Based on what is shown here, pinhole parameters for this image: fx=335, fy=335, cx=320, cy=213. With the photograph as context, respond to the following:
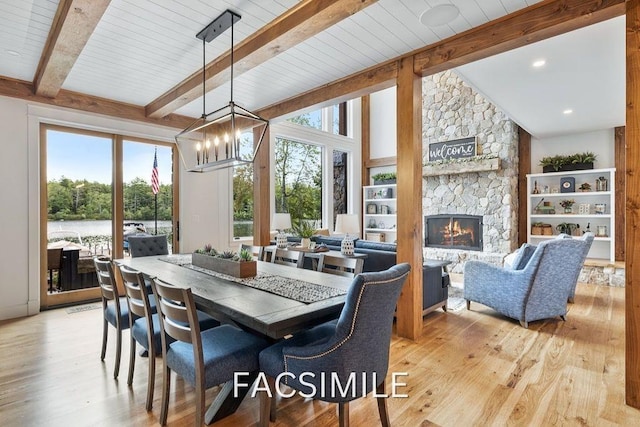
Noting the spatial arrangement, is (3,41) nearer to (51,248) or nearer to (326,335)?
(51,248)

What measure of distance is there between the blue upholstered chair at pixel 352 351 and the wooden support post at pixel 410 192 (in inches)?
59.5

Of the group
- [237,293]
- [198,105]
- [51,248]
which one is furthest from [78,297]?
[237,293]

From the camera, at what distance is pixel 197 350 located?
168 cm

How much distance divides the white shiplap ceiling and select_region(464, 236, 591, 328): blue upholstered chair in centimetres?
200

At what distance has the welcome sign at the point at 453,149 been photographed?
6.89m

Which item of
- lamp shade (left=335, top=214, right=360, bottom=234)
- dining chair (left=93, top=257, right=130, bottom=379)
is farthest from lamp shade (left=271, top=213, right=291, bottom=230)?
dining chair (left=93, top=257, right=130, bottom=379)

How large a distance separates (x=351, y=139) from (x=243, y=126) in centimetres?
410

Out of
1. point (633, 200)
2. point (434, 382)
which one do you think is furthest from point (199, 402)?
point (633, 200)

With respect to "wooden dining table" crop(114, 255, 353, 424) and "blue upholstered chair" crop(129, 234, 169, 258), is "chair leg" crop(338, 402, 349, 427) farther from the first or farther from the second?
"blue upholstered chair" crop(129, 234, 169, 258)

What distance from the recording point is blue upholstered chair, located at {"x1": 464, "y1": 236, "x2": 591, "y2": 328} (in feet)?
11.3

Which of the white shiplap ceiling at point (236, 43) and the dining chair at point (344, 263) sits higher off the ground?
the white shiplap ceiling at point (236, 43)

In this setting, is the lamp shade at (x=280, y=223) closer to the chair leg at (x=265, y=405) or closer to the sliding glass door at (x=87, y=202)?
the sliding glass door at (x=87, y=202)

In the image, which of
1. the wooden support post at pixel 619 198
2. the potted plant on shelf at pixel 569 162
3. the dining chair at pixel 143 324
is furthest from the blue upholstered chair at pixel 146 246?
the wooden support post at pixel 619 198

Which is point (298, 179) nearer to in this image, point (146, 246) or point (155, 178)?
point (155, 178)
